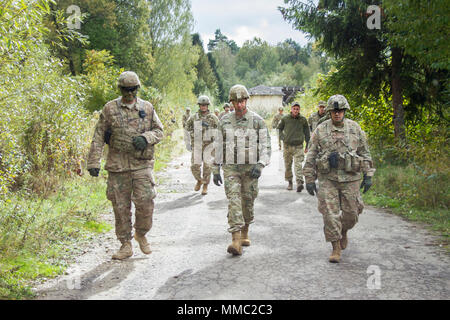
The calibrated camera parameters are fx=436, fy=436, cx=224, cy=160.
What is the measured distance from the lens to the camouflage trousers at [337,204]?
17.6ft

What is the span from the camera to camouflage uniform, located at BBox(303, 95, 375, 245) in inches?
212

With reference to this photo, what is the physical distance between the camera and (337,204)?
5.46 m

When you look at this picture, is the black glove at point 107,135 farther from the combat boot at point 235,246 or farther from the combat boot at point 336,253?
the combat boot at point 336,253

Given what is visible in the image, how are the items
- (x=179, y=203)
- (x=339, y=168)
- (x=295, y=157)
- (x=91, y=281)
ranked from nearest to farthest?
(x=91, y=281), (x=339, y=168), (x=179, y=203), (x=295, y=157)

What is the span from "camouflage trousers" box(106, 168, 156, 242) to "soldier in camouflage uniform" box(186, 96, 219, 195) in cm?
466

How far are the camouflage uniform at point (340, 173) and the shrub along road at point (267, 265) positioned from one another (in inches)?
19.6

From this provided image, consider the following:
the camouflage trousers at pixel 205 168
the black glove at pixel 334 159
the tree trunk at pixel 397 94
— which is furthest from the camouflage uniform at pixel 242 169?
the tree trunk at pixel 397 94

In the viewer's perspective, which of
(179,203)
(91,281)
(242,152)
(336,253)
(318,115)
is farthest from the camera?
(318,115)

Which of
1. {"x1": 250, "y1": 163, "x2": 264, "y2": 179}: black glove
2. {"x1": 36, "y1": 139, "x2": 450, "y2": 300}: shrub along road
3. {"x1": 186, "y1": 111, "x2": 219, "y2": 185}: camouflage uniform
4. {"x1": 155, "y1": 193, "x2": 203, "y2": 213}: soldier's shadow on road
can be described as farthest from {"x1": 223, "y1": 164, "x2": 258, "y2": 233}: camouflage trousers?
{"x1": 186, "y1": 111, "x2": 219, "y2": 185}: camouflage uniform

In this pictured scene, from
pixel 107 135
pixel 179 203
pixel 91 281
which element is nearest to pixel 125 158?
pixel 107 135

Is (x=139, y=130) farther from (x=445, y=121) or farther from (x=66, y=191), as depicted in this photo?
(x=445, y=121)

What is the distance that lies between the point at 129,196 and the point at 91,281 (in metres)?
1.21

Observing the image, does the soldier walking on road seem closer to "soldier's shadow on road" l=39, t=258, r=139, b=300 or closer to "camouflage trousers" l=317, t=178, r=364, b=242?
"camouflage trousers" l=317, t=178, r=364, b=242

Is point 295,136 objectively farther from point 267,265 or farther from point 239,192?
point 267,265
